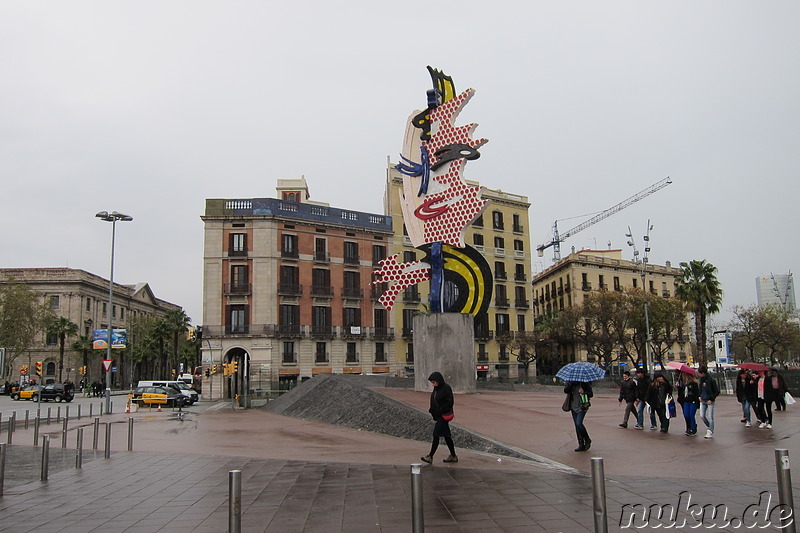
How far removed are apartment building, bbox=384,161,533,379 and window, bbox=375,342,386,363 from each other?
117 centimetres

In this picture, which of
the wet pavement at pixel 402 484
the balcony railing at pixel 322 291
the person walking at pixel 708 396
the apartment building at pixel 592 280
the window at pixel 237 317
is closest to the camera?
the wet pavement at pixel 402 484

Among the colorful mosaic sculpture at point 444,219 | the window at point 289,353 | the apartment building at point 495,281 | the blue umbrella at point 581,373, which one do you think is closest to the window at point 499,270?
the apartment building at point 495,281

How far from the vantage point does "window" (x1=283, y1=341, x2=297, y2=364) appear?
156ft

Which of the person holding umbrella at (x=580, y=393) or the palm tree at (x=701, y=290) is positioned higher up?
the palm tree at (x=701, y=290)

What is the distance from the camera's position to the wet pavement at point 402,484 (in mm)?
6625

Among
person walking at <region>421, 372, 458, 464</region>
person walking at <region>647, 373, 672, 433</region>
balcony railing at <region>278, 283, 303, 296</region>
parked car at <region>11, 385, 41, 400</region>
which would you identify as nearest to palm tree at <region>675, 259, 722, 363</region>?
balcony railing at <region>278, 283, 303, 296</region>

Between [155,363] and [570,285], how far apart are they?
62.8 metres

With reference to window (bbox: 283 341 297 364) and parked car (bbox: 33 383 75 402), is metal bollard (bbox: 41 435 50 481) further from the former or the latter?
window (bbox: 283 341 297 364)

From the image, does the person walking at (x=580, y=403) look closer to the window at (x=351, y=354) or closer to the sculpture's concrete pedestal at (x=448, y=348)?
the sculpture's concrete pedestal at (x=448, y=348)

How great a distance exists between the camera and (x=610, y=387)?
124ft

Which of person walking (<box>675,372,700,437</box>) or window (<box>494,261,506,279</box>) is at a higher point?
window (<box>494,261,506,279</box>)

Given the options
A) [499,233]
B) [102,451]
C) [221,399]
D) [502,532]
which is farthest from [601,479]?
[499,233]

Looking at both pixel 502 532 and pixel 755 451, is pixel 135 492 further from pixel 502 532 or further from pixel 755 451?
pixel 755 451

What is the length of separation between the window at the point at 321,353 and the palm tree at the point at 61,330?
3238 cm
